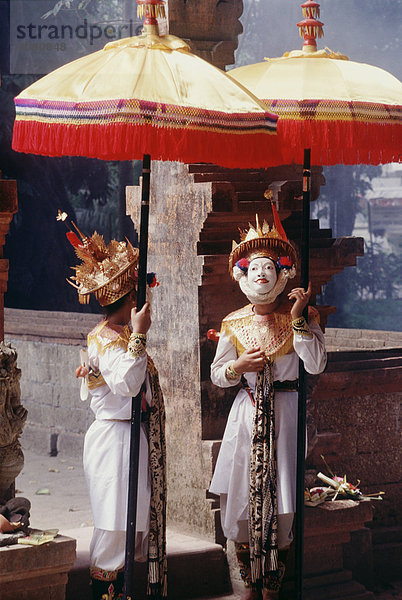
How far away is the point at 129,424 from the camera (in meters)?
5.29

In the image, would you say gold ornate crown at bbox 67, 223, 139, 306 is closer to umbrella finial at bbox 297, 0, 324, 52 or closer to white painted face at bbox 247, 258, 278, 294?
white painted face at bbox 247, 258, 278, 294

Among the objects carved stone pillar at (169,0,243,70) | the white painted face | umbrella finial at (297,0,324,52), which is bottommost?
the white painted face

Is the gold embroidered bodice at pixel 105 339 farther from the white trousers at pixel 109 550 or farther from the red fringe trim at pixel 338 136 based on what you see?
the red fringe trim at pixel 338 136

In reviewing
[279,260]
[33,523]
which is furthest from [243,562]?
[33,523]

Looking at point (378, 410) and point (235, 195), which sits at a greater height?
point (235, 195)

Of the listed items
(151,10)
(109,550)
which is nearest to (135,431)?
(109,550)

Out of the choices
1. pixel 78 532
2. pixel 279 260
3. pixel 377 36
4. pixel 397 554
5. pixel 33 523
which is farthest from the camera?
pixel 377 36

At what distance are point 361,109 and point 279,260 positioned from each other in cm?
93

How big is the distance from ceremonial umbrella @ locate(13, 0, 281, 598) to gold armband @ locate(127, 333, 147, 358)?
21 centimetres

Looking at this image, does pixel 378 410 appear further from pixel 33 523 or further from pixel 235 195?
pixel 33 523

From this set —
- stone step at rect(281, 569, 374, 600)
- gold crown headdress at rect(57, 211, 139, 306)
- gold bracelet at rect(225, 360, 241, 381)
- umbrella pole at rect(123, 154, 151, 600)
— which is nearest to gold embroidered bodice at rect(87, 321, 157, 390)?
gold crown headdress at rect(57, 211, 139, 306)

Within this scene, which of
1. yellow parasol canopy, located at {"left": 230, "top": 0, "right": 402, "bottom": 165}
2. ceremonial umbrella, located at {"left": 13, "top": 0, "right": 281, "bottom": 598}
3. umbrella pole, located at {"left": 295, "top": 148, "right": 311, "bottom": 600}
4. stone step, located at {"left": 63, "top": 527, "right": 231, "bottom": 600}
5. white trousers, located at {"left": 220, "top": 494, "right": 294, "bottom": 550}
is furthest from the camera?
stone step, located at {"left": 63, "top": 527, "right": 231, "bottom": 600}

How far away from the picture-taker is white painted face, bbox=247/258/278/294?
5.52 m

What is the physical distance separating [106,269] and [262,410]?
1125mm
